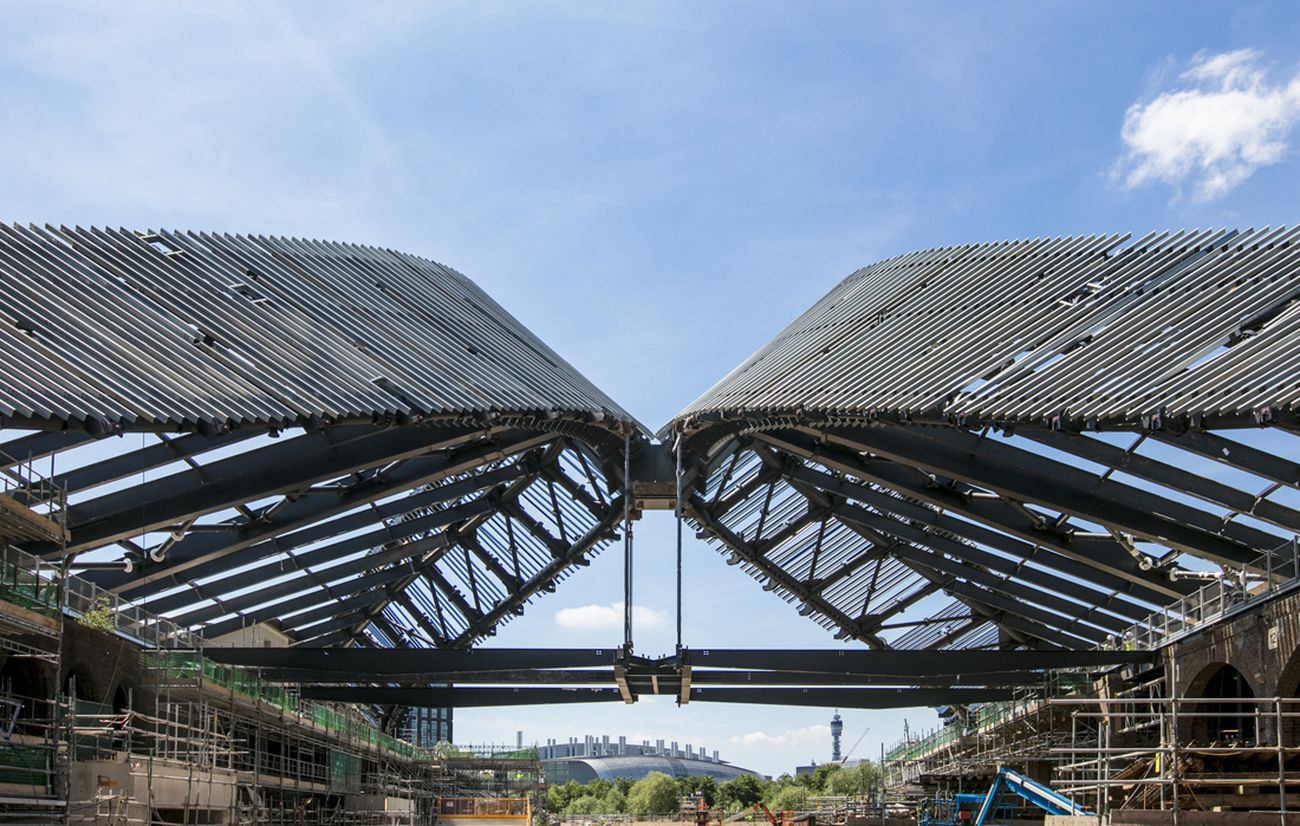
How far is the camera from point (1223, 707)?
33.7m

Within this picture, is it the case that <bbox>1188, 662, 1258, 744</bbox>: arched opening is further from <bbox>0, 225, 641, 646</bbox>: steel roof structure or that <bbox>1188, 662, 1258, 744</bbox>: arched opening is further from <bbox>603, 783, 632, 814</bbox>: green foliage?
<bbox>603, 783, 632, 814</bbox>: green foliage

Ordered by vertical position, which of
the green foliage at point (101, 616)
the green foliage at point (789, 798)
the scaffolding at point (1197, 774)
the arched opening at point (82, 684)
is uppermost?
the green foliage at point (101, 616)

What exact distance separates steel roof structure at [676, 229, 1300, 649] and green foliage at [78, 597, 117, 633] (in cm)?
1429

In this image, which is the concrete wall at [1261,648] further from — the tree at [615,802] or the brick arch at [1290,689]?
the tree at [615,802]

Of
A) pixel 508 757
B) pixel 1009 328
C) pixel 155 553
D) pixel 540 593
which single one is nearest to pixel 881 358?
pixel 1009 328

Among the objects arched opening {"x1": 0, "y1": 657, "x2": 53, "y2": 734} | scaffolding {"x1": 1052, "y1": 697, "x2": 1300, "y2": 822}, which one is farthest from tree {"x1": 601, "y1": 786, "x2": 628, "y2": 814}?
scaffolding {"x1": 1052, "y1": 697, "x2": 1300, "y2": 822}

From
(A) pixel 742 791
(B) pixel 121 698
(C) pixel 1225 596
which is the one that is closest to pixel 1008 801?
(C) pixel 1225 596

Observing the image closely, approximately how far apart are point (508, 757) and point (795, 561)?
19.2 meters

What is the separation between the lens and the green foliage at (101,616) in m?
28.3

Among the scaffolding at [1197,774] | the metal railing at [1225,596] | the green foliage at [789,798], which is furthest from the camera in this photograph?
the green foliage at [789,798]

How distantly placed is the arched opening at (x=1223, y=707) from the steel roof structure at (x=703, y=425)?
8.11 ft

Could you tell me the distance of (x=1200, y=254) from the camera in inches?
1179

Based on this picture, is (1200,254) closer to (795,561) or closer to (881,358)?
(881,358)

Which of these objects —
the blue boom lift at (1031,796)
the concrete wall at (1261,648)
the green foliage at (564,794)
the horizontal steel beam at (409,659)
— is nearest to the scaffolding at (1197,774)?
the blue boom lift at (1031,796)
